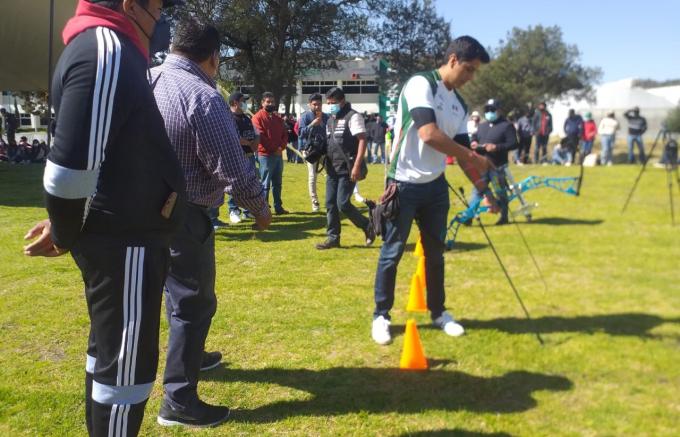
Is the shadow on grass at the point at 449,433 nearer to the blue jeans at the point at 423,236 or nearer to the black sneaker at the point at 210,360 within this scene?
the blue jeans at the point at 423,236

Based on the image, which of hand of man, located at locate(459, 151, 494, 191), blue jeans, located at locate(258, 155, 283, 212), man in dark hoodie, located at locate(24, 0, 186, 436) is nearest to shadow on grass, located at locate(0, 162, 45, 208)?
blue jeans, located at locate(258, 155, 283, 212)

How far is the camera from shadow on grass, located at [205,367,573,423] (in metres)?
2.86

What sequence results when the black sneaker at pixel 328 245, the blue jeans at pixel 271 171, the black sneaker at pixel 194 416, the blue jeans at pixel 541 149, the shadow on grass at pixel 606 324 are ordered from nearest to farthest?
the shadow on grass at pixel 606 324 < the blue jeans at pixel 541 149 < the black sneaker at pixel 194 416 < the black sneaker at pixel 328 245 < the blue jeans at pixel 271 171

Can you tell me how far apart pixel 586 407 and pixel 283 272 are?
4.69m

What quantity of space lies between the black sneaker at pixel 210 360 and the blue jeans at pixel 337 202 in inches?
128

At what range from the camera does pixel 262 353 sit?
3688mm

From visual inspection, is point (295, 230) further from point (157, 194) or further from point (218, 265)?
point (157, 194)

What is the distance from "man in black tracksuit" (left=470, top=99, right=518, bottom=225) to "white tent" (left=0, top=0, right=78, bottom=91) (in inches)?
271

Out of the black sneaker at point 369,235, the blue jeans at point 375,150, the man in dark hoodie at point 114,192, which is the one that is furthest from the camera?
the blue jeans at point 375,150

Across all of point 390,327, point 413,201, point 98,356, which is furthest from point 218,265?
point 98,356

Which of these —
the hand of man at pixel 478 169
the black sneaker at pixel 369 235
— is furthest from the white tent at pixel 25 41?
the hand of man at pixel 478 169

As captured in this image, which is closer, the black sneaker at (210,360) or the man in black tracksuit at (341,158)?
the black sneaker at (210,360)

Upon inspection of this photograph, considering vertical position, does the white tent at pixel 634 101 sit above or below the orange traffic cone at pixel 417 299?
above

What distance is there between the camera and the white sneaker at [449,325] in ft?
12.0
